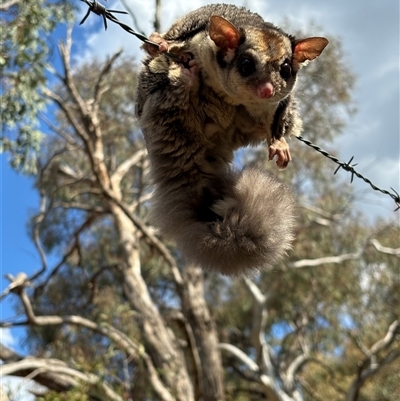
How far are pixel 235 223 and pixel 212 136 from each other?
758 millimetres

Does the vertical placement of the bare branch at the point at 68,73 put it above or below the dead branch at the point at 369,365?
above

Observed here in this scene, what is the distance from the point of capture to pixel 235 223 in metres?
2.48

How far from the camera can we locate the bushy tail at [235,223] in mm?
2447

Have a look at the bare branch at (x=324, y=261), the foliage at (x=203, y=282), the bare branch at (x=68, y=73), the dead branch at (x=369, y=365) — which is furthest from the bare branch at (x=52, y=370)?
the dead branch at (x=369, y=365)

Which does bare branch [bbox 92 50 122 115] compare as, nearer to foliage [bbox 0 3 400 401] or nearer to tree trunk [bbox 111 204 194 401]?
foliage [bbox 0 3 400 401]

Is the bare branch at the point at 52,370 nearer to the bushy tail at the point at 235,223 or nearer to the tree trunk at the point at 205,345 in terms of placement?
the tree trunk at the point at 205,345

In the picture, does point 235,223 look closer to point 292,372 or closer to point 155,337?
point 155,337

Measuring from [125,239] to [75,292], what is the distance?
4.46 meters

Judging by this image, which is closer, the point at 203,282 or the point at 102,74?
the point at 102,74

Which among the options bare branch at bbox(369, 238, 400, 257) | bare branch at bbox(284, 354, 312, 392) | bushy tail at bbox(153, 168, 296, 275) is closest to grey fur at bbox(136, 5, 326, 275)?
bushy tail at bbox(153, 168, 296, 275)

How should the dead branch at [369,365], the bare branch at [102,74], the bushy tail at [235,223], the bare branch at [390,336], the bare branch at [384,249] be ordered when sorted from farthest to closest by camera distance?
the bare branch at [384,249] < the bare branch at [390,336] < the dead branch at [369,365] < the bare branch at [102,74] < the bushy tail at [235,223]

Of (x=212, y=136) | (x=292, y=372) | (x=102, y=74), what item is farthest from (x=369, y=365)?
(x=212, y=136)

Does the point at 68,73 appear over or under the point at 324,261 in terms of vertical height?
over

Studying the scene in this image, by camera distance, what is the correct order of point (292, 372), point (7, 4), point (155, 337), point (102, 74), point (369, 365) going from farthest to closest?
point (292, 372) → point (369, 365) → point (102, 74) → point (155, 337) → point (7, 4)
